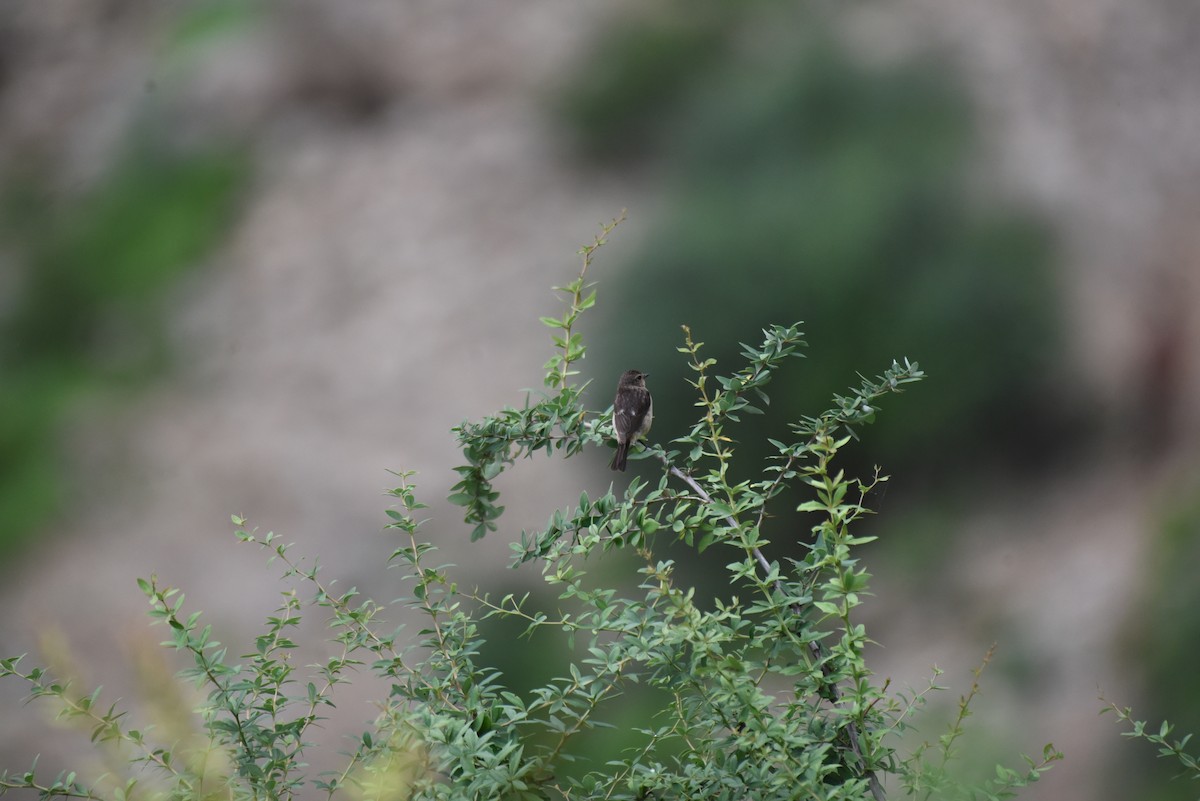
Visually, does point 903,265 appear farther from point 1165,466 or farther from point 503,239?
point 503,239

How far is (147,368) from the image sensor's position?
17328 mm

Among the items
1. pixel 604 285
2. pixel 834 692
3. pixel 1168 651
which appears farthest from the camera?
pixel 604 285

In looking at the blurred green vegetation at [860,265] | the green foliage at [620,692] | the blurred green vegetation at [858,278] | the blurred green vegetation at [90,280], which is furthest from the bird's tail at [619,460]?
the blurred green vegetation at [90,280]

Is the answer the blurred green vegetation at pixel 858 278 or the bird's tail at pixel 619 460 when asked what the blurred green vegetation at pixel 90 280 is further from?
the bird's tail at pixel 619 460

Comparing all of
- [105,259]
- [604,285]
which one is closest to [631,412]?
[604,285]

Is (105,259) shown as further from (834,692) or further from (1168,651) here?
(834,692)

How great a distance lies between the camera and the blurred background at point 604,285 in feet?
37.7

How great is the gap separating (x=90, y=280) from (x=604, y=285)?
9.25 m

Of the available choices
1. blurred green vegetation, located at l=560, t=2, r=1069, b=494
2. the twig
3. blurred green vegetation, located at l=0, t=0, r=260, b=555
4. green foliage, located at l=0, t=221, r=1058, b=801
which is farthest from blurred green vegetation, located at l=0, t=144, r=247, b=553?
the twig

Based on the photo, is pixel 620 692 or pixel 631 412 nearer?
pixel 620 692

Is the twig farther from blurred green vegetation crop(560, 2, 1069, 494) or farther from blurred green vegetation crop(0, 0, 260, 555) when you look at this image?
blurred green vegetation crop(0, 0, 260, 555)

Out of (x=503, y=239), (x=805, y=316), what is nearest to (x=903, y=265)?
(x=805, y=316)

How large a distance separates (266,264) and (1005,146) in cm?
1014

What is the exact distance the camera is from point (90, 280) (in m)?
18.2
